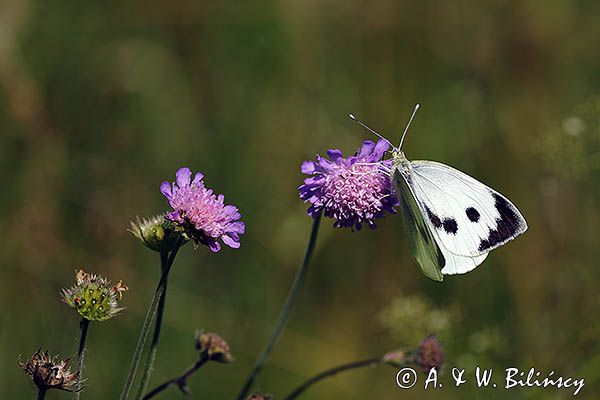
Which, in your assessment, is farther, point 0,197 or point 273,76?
point 273,76

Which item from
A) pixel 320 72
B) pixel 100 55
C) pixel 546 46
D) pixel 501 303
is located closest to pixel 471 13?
pixel 546 46

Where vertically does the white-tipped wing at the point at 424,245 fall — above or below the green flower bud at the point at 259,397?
above

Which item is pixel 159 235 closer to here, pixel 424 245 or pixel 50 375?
pixel 50 375

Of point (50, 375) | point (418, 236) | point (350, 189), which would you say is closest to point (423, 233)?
point (418, 236)

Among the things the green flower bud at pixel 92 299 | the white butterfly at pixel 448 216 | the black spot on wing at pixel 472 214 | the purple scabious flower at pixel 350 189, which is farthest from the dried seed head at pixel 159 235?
the black spot on wing at pixel 472 214

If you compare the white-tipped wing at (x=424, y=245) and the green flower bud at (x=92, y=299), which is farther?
the white-tipped wing at (x=424, y=245)

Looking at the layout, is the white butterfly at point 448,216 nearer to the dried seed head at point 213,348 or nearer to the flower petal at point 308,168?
the flower petal at point 308,168

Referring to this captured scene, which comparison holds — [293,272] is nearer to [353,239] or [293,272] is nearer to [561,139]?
[353,239]
